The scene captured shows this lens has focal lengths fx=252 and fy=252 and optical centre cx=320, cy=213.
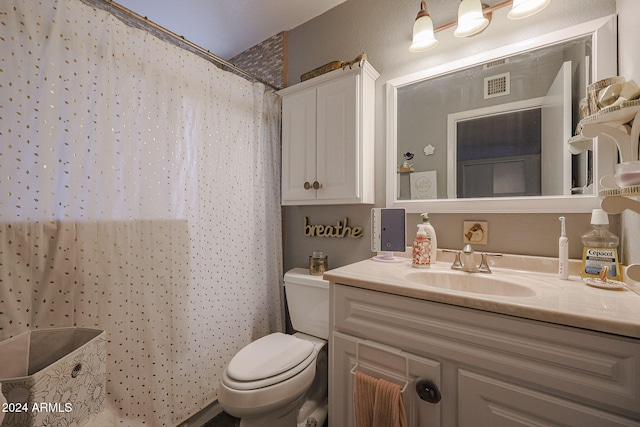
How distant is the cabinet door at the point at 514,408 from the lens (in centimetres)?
60

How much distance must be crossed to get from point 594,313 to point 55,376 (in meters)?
1.45

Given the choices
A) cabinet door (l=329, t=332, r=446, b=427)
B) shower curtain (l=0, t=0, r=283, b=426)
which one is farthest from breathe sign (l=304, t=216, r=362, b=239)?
cabinet door (l=329, t=332, r=446, b=427)

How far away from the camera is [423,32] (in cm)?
124

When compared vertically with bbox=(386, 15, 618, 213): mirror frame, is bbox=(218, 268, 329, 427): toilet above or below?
below

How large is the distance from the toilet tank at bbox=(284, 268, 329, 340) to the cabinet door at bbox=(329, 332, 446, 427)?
40cm

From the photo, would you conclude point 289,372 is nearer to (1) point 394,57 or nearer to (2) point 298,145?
(2) point 298,145

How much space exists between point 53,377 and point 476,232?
1628 millimetres

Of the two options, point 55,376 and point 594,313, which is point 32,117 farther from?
point 594,313

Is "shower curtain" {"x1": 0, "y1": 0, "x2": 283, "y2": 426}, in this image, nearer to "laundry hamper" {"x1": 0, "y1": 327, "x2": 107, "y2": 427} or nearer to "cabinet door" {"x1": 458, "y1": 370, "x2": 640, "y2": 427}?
"laundry hamper" {"x1": 0, "y1": 327, "x2": 107, "y2": 427}

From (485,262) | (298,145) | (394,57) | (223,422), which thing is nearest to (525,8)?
(394,57)

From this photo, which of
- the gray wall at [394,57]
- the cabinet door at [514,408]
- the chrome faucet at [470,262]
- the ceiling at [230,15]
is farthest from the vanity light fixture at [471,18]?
the cabinet door at [514,408]

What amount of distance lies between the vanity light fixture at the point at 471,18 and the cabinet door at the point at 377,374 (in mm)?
1380

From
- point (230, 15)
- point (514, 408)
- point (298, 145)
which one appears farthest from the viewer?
point (230, 15)

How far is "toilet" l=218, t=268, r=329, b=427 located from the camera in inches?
39.5
